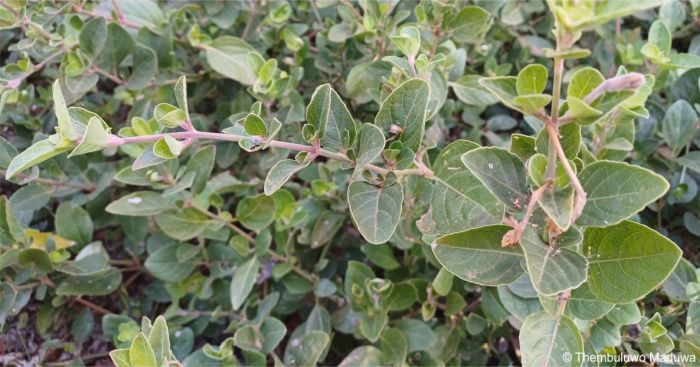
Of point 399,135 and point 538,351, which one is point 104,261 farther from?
point 538,351

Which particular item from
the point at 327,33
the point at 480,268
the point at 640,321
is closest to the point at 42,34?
the point at 327,33

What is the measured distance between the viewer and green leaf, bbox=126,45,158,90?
159cm

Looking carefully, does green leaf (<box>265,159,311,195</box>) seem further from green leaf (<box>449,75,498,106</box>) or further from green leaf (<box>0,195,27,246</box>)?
green leaf (<box>0,195,27,246</box>)

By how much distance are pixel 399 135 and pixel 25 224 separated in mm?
1233

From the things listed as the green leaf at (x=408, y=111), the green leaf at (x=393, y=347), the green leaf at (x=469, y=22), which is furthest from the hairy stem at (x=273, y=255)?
the green leaf at (x=469, y=22)

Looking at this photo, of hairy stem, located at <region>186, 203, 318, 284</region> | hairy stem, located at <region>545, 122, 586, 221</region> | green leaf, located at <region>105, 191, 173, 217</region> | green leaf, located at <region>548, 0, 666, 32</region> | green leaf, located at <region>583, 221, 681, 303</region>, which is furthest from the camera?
hairy stem, located at <region>186, 203, 318, 284</region>

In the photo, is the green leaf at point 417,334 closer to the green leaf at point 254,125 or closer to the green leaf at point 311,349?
the green leaf at point 311,349

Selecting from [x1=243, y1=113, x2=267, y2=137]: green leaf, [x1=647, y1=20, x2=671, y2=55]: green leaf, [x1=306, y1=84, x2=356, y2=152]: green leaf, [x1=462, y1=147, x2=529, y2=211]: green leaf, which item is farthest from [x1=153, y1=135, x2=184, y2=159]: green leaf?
[x1=647, y1=20, x2=671, y2=55]: green leaf

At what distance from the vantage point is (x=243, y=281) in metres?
1.47

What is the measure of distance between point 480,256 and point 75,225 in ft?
3.95

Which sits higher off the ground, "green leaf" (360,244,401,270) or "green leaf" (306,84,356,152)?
"green leaf" (306,84,356,152)

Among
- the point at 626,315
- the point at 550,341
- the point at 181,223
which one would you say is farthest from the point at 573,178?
the point at 181,223

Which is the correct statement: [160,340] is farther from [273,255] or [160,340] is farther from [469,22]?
[469,22]

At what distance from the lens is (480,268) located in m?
0.97
